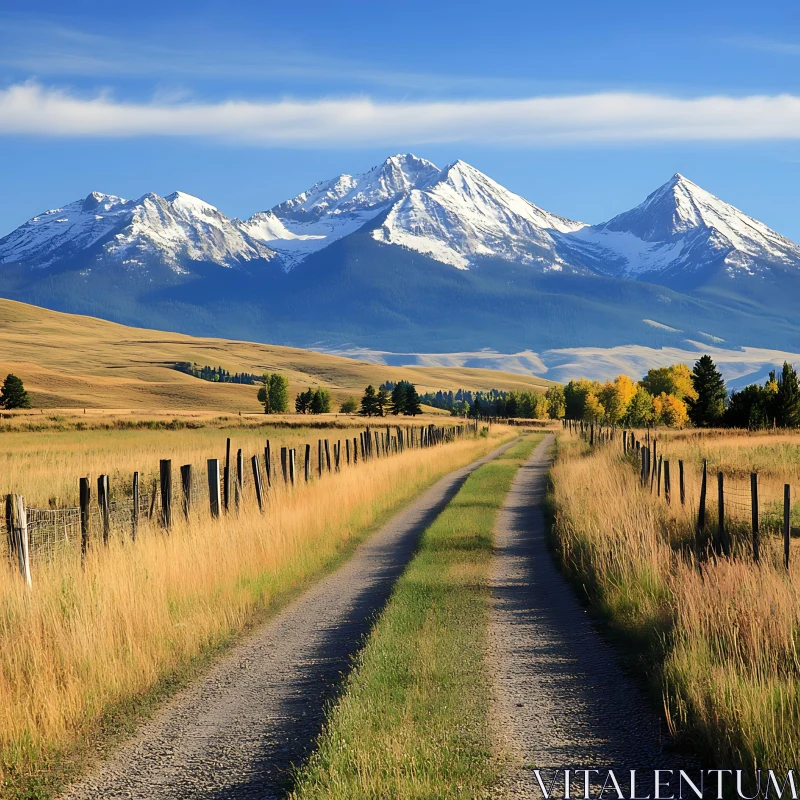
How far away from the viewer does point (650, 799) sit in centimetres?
625

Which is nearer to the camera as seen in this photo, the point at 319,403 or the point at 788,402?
the point at 788,402

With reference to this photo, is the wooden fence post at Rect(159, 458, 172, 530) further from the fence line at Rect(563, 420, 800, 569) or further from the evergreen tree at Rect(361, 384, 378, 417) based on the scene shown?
the evergreen tree at Rect(361, 384, 378, 417)

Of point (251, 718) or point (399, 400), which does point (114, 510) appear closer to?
point (251, 718)

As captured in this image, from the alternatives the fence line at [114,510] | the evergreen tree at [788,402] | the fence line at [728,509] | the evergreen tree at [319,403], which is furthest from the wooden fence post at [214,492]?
the evergreen tree at [319,403]

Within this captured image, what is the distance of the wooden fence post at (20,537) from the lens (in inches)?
440

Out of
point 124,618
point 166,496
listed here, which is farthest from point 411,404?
point 124,618

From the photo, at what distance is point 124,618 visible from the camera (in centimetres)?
1011

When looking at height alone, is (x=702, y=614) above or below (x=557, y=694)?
above

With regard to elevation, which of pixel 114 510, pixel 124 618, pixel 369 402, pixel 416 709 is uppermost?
pixel 369 402

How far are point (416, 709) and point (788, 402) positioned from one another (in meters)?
71.6

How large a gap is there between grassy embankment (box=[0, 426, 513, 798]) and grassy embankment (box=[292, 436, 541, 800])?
188cm

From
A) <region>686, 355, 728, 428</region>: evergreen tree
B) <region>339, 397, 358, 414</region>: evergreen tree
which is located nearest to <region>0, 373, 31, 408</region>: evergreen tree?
<region>339, 397, 358, 414</region>: evergreen tree

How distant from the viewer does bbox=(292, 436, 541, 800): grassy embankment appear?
6301mm

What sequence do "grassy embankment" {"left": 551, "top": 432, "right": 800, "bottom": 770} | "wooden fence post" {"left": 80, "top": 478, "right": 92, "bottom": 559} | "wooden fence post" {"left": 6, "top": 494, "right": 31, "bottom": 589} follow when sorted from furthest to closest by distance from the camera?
"wooden fence post" {"left": 80, "top": 478, "right": 92, "bottom": 559}, "wooden fence post" {"left": 6, "top": 494, "right": 31, "bottom": 589}, "grassy embankment" {"left": 551, "top": 432, "right": 800, "bottom": 770}
